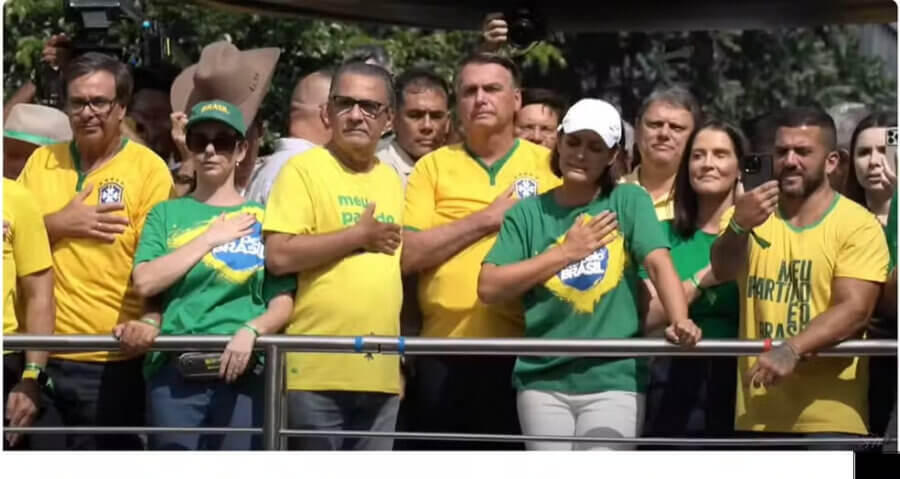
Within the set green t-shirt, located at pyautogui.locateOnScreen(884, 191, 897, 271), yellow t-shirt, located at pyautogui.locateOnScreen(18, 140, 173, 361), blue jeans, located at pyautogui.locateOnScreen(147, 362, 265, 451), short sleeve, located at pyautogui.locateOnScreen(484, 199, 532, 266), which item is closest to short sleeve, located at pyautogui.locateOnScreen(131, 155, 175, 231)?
yellow t-shirt, located at pyautogui.locateOnScreen(18, 140, 173, 361)

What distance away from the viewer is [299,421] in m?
5.84

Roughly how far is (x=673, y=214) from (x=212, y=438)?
1.62 meters

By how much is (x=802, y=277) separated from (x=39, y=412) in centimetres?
238

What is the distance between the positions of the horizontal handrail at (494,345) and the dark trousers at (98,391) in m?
0.50

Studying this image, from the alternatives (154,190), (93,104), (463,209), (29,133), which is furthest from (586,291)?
(29,133)

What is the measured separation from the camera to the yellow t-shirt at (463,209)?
238 inches

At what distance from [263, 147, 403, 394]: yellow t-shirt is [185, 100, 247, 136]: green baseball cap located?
212 mm

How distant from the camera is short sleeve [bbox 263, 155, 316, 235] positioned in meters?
5.87

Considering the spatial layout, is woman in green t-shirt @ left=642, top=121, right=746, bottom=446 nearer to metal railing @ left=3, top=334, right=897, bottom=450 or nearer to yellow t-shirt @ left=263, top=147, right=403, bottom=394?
metal railing @ left=3, top=334, right=897, bottom=450

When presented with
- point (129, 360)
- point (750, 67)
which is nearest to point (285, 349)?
point (129, 360)

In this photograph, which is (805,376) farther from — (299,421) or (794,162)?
(299,421)

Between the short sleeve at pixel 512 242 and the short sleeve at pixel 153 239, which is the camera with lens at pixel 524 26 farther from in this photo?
the short sleeve at pixel 153 239

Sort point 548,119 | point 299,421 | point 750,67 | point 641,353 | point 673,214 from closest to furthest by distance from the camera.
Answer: point 641,353 < point 299,421 < point 673,214 < point 548,119 < point 750,67

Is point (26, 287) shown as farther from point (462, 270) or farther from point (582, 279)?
point (582, 279)
